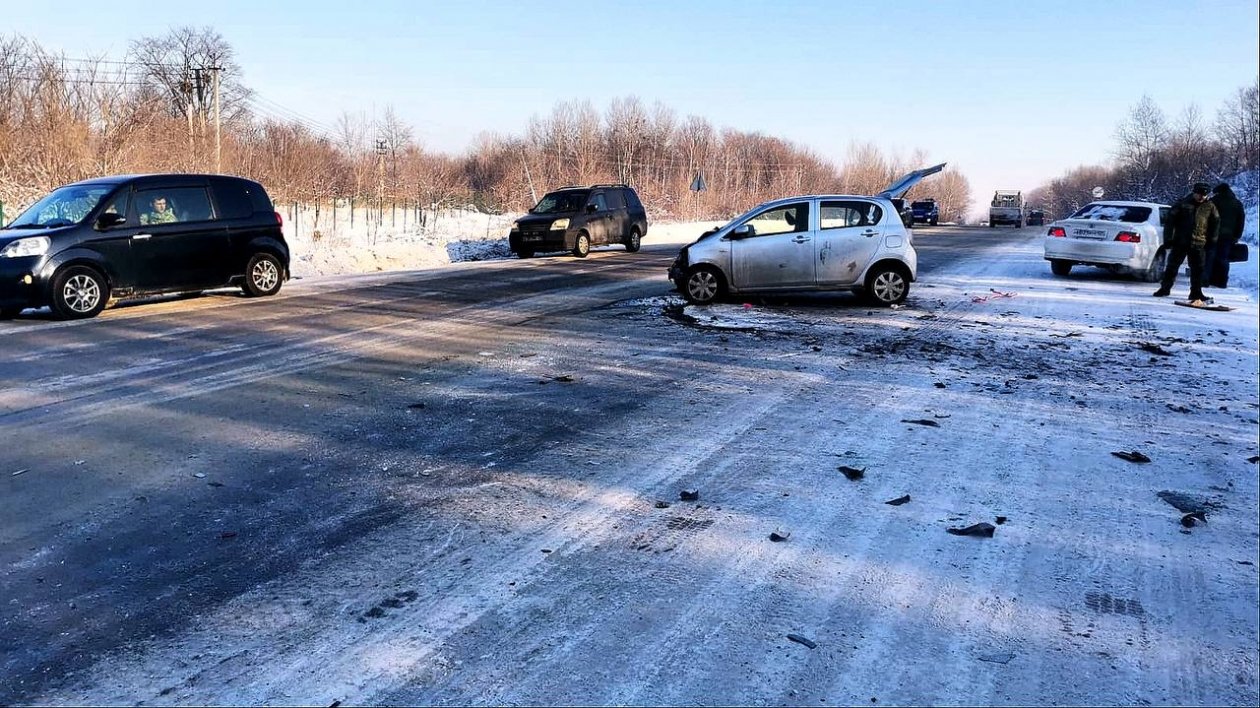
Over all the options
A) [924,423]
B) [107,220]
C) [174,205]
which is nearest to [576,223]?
[174,205]

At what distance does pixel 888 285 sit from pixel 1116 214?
8.25 m

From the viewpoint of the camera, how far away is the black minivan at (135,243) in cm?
1066

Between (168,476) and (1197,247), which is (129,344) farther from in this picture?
(1197,247)

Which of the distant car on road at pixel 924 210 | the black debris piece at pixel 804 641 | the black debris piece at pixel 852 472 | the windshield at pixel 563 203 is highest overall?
the distant car on road at pixel 924 210

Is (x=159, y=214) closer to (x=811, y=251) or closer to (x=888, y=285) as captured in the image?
(x=811, y=251)

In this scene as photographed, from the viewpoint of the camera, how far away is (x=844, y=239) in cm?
1234

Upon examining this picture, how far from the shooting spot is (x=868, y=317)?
11.7 m

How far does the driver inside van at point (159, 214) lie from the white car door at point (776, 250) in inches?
319

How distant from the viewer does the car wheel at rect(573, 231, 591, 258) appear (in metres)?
22.8

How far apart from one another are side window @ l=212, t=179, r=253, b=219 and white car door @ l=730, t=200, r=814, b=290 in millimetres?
7551

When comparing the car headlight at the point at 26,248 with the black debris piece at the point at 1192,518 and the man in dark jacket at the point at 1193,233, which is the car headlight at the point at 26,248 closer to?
the black debris piece at the point at 1192,518

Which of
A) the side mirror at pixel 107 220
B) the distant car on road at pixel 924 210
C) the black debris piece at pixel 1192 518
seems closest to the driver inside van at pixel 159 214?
the side mirror at pixel 107 220

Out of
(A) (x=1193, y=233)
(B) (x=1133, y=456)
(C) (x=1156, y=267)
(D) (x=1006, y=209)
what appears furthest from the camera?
(D) (x=1006, y=209)

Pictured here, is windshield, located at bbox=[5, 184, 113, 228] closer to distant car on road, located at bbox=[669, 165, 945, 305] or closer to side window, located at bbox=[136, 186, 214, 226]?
side window, located at bbox=[136, 186, 214, 226]
